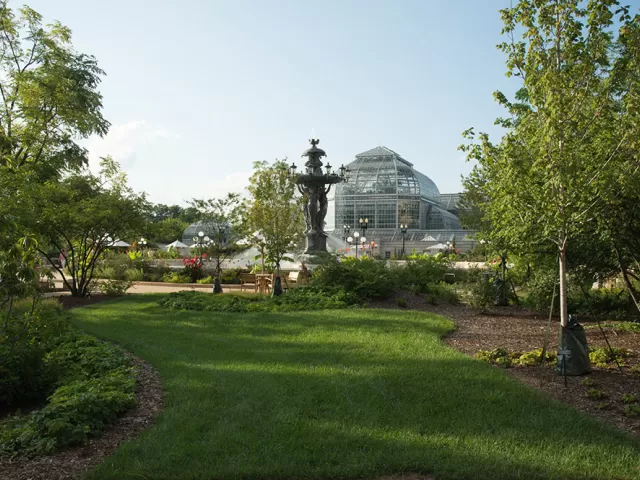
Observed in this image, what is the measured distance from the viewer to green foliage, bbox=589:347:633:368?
7.36 metres

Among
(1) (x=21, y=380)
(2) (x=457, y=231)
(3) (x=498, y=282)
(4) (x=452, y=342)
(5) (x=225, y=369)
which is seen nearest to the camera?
(1) (x=21, y=380)

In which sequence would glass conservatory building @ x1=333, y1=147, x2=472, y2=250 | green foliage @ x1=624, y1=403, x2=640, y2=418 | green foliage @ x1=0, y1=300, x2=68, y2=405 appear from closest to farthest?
green foliage @ x1=624, y1=403, x2=640, y2=418 < green foliage @ x1=0, y1=300, x2=68, y2=405 < glass conservatory building @ x1=333, y1=147, x2=472, y2=250

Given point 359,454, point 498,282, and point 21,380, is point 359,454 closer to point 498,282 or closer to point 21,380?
point 21,380

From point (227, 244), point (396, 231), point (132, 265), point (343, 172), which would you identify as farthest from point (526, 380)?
point (396, 231)

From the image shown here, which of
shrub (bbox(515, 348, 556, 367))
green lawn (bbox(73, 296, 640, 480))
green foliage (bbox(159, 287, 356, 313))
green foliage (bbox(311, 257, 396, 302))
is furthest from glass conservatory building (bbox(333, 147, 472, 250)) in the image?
green lawn (bbox(73, 296, 640, 480))

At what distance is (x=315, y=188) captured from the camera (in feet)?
78.4

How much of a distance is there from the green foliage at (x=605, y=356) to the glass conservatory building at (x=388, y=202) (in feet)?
165

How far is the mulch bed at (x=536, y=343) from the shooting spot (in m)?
5.71

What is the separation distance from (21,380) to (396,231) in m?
55.0

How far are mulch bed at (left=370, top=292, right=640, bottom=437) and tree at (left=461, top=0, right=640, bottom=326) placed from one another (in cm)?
95

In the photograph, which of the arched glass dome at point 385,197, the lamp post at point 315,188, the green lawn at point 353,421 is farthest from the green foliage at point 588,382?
the arched glass dome at point 385,197

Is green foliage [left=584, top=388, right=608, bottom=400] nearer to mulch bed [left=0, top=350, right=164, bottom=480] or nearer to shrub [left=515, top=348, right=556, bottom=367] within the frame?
shrub [left=515, top=348, right=556, bottom=367]

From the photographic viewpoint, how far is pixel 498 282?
14.5 meters

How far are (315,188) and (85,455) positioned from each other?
20.0m
